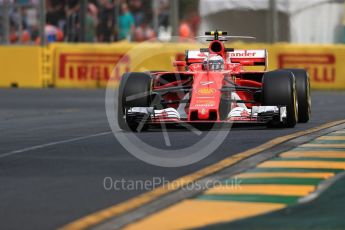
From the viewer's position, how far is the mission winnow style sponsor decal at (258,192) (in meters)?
8.69

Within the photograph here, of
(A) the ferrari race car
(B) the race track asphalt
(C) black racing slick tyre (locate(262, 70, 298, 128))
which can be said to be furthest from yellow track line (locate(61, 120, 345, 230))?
(C) black racing slick tyre (locate(262, 70, 298, 128))

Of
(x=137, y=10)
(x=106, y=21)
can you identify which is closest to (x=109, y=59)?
(x=106, y=21)

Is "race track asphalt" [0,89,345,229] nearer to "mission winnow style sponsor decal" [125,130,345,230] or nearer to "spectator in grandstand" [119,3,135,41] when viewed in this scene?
"mission winnow style sponsor decal" [125,130,345,230]

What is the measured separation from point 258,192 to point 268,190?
0.49 feet

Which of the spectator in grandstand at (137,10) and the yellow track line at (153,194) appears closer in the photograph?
the yellow track line at (153,194)

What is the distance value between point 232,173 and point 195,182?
710mm

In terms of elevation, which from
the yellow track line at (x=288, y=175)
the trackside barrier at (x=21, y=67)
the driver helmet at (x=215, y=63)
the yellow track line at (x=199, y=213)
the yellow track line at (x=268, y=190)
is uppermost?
the driver helmet at (x=215, y=63)

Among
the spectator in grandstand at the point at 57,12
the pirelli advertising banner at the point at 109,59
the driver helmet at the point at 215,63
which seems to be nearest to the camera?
the driver helmet at the point at 215,63

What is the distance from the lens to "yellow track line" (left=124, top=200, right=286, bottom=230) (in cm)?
839

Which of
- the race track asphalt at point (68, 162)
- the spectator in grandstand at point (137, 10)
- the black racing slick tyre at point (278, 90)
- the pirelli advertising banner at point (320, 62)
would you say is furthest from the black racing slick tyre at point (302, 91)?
the spectator in grandstand at point (137, 10)

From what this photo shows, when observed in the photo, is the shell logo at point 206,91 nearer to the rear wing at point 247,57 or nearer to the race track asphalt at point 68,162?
the race track asphalt at point 68,162

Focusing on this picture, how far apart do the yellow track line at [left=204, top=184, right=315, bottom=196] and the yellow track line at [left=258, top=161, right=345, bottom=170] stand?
1450 mm

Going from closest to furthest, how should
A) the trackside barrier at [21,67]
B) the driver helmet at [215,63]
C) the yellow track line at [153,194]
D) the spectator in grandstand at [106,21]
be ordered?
the yellow track line at [153,194] → the driver helmet at [215,63] → the trackside barrier at [21,67] → the spectator in grandstand at [106,21]

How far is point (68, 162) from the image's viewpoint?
12.6m
